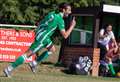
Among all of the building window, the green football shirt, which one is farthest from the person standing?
the building window

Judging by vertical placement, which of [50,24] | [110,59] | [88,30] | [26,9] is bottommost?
[26,9]

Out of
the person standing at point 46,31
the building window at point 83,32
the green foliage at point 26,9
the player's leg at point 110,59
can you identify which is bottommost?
the green foliage at point 26,9

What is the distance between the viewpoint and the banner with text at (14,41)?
23219 millimetres

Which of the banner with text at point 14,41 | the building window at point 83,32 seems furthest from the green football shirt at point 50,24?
the banner with text at point 14,41

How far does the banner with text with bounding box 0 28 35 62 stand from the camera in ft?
76.2

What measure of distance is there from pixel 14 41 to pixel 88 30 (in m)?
3.25

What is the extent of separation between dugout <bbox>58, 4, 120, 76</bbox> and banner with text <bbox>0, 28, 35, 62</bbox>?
159 cm

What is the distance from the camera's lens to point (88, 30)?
22.6 meters

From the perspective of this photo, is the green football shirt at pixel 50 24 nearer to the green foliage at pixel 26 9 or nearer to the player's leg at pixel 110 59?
the player's leg at pixel 110 59

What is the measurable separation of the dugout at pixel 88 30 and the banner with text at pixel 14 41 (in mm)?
1590

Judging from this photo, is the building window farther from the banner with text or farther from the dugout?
the banner with text

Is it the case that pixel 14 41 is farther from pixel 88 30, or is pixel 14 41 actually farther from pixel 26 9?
pixel 26 9

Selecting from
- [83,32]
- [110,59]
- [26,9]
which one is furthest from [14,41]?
[26,9]

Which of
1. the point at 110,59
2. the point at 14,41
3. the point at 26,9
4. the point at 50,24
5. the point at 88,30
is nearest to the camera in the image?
the point at 50,24
